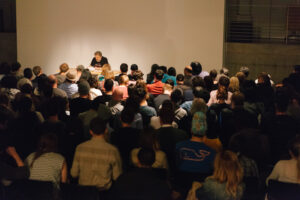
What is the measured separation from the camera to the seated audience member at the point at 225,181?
341cm

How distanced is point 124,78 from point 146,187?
3634 millimetres

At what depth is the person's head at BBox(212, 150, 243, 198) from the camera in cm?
341

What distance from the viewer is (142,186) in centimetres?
347

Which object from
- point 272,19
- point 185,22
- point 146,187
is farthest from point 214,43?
point 146,187

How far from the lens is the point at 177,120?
550cm

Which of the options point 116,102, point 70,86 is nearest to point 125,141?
point 116,102

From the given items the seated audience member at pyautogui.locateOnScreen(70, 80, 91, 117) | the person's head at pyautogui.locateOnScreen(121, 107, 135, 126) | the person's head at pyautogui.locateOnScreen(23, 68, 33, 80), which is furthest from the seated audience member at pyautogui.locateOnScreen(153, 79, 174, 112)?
the person's head at pyautogui.locateOnScreen(23, 68, 33, 80)

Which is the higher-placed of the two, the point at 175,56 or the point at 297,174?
the point at 175,56

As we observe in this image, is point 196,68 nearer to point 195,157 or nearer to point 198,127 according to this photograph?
point 198,127

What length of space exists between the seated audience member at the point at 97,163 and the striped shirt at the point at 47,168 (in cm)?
18

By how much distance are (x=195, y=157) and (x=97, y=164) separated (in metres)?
0.93

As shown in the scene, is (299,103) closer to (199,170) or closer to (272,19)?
(199,170)

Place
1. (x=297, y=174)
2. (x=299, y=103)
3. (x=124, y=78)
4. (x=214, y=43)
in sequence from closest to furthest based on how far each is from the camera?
(x=297, y=174) → (x=299, y=103) → (x=124, y=78) → (x=214, y=43)

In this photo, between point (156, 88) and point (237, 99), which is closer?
point (237, 99)
